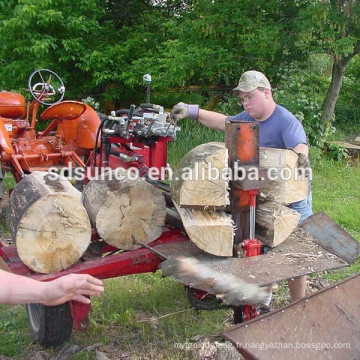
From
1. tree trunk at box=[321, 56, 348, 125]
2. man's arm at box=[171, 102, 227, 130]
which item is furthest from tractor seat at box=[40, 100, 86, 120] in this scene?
tree trunk at box=[321, 56, 348, 125]

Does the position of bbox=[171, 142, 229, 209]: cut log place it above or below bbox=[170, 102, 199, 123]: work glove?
below

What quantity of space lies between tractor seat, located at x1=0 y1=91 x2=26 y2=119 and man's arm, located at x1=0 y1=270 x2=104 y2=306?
14.9ft

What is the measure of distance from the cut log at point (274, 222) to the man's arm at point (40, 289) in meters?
1.29

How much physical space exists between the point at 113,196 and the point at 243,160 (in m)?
0.80

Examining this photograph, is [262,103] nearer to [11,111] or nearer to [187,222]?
[187,222]

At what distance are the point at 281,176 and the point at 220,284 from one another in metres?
0.79

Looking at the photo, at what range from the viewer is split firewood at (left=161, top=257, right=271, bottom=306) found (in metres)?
2.38

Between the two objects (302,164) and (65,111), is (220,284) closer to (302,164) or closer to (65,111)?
(302,164)

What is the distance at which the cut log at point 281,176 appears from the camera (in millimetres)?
2822

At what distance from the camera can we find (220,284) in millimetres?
2404

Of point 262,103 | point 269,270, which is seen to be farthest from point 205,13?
point 269,270

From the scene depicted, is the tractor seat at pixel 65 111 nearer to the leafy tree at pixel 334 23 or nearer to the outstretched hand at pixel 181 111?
the outstretched hand at pixel 181 111

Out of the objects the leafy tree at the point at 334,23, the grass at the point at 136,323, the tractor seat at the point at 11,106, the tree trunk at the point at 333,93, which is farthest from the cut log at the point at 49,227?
the tree trunk at the point at 333,93

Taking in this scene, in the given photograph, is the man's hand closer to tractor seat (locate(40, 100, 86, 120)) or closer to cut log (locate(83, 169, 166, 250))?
cut log (locate(83, 169, 166, 250))
